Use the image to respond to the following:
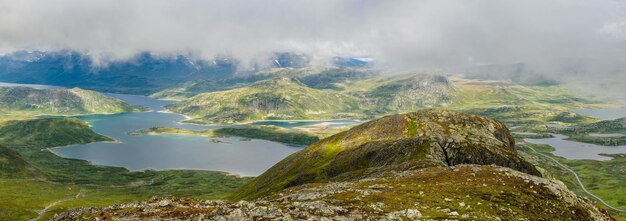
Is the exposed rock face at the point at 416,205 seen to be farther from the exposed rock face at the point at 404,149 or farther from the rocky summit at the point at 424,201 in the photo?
the exposed rock face at the point at 404,149

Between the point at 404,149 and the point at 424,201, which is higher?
the point at 404,149

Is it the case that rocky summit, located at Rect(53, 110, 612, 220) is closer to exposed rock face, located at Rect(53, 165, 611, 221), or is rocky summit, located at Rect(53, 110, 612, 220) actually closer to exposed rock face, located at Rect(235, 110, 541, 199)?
exposed rock face, located at Rect(53, 165, 611, 221)

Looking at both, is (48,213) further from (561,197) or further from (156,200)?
(561,197)

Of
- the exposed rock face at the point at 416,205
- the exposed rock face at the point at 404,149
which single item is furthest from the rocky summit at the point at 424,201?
the exposed rock face at the point at 404,149

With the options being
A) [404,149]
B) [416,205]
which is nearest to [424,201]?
[416,205]

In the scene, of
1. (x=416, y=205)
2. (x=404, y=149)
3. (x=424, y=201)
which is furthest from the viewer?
(x=404, y=149)

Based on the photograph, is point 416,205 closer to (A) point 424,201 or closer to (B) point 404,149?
(A) point 424,201
